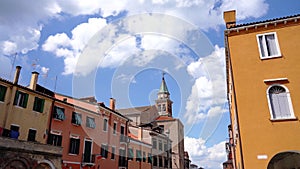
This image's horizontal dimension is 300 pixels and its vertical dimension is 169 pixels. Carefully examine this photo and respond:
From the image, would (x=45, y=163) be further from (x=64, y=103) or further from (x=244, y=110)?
(x=244, y=110)

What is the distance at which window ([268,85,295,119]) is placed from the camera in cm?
1252

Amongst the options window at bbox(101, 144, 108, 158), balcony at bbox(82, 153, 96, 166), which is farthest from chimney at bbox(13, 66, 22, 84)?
window at bbox(101, 144, 108, 158)

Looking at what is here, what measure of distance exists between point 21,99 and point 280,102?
61.6ft

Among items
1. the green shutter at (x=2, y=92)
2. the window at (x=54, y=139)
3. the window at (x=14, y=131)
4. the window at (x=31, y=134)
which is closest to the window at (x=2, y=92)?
the green shutter at (x=2, y=92)

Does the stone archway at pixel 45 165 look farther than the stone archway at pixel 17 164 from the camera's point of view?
Yes

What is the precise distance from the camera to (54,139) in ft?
72.6

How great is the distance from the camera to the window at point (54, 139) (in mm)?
21750

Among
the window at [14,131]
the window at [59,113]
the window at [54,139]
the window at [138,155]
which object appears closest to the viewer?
the window at [14,131]

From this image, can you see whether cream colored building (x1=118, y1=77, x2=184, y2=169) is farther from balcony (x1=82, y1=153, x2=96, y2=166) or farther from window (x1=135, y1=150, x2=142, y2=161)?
balcony (x1=82, y1=153, x2=96, y2=166)

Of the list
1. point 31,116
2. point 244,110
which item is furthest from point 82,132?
point 244,110

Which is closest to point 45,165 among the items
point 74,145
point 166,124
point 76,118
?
point 74,145

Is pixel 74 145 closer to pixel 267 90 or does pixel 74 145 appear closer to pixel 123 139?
pixel 123 139

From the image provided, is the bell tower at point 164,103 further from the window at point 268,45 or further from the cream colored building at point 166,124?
the window at point 268,45

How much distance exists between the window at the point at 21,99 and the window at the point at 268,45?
59.2 feet
